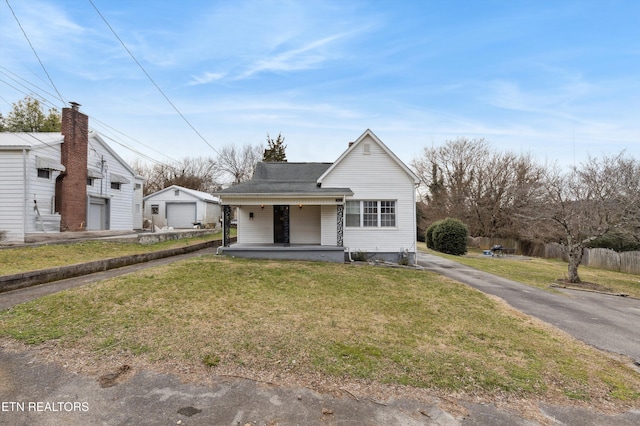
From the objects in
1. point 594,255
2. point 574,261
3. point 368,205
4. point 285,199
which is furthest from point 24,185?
point 594,255

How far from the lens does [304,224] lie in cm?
1574

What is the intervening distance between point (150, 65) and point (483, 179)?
33.4 m

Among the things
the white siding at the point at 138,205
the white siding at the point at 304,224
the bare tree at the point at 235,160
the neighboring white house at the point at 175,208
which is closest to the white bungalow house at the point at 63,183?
the white siding at the point at 138,205

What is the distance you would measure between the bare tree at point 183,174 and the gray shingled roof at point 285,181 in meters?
28.9

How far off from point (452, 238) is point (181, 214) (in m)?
23.4

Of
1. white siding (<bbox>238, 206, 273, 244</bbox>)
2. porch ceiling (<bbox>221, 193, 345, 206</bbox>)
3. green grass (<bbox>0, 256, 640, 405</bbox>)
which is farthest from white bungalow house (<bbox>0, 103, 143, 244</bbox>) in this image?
green grass (<bbox>0, 256, 640, 405</bbox>)

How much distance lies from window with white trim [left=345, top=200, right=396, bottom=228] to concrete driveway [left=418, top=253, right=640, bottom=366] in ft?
13.1

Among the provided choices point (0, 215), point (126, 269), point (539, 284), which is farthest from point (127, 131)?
point (539, 284)

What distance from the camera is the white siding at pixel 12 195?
43.4ft

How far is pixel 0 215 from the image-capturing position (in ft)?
43.4

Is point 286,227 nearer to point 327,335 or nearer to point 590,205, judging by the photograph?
point 327,335

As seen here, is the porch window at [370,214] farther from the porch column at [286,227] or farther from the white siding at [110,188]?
the white siding at [110,188]

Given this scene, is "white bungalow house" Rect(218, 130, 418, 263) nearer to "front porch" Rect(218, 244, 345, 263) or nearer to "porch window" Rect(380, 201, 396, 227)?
"porch window" Rect(380, 201, 396, 227)

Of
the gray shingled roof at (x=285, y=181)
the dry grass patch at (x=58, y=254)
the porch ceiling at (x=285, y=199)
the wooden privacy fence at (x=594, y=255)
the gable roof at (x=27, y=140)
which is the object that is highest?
the gable roof at (x=27, y=140)
